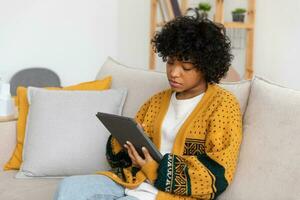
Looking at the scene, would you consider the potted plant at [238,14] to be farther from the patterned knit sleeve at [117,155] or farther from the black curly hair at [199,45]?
the patterned knit sleeve at [117,155]

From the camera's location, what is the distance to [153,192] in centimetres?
131

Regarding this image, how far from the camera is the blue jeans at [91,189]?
1.30 metres

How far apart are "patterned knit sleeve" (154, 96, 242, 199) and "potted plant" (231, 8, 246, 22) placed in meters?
1.68

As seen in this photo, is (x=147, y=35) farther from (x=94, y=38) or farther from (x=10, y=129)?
(x=10, y=129)

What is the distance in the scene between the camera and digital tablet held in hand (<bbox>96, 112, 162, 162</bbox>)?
1.27 m

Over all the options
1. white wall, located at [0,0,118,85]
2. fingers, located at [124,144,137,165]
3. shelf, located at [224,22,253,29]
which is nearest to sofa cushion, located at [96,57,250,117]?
fingers, located at [124,144,137,165]

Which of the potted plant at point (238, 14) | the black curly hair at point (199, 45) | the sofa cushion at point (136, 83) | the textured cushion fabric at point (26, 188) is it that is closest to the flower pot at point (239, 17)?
the potted plant at point (238, 14)

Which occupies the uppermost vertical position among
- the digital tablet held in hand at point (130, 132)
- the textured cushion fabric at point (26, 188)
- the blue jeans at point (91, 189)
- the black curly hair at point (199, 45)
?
the black curly hair at point (199, 45)

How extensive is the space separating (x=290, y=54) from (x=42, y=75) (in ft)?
5.64

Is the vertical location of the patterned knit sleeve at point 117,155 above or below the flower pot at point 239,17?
below

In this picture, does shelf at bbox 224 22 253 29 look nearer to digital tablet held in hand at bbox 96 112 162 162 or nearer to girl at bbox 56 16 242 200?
girl at bbox 56 16 242 200

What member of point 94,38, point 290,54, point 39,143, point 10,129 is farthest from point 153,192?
point 94,38

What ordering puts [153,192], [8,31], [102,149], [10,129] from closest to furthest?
[153,192]
[102,149]
[10,129]
[8,31]

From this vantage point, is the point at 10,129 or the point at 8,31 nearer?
the point at 10,129
